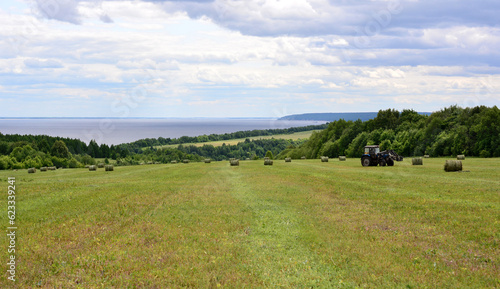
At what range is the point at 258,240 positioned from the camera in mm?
15039

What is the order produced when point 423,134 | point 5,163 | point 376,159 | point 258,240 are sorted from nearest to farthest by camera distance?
point 258,240, point 376,159, point 5,163, point 423,134

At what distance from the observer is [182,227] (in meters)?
17.0

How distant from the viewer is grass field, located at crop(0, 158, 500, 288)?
442 inches

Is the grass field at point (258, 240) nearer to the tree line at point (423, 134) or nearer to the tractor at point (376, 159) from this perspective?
the tractor at point (376, 159)

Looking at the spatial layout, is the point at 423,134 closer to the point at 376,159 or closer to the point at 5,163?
the point at 376,159

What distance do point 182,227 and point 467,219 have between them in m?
12.9

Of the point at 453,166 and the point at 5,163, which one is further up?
the point at 453,166

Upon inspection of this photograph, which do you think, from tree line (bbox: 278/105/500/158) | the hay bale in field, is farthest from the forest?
the hay bale in field

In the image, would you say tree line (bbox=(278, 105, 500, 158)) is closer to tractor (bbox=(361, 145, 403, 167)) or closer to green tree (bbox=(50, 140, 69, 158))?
tractor (bbox=(361, 145, 403, 167))

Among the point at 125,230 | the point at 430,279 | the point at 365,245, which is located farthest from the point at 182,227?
the point at 430,279

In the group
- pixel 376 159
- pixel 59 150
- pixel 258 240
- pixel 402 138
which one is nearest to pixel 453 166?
pixel 376 159

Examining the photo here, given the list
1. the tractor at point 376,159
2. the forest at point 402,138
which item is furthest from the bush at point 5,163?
the tractor at point 376,159

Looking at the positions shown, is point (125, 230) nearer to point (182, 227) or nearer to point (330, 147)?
point (182, 227)

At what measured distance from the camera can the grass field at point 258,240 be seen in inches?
442
